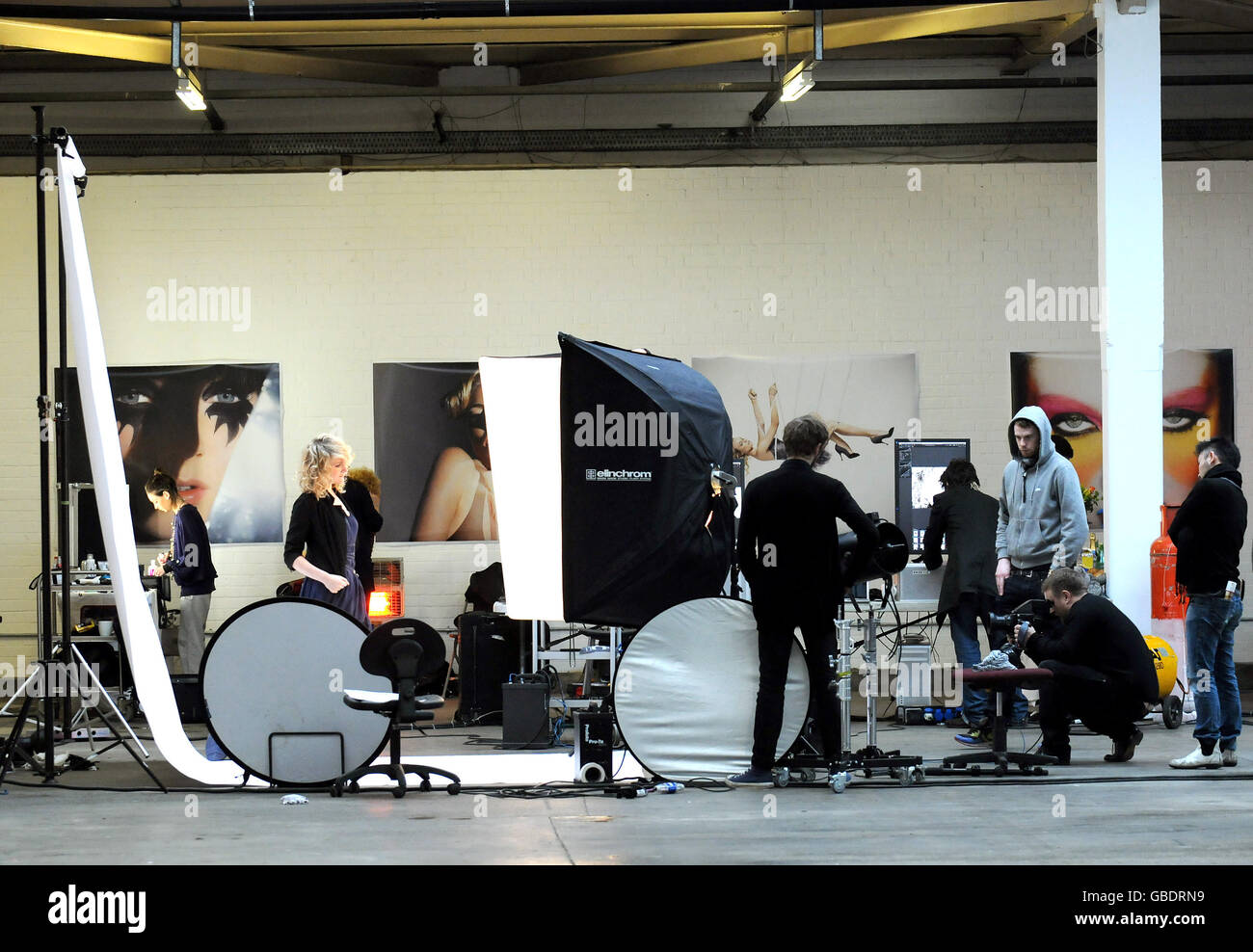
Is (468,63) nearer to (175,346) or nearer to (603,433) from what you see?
(175,346)

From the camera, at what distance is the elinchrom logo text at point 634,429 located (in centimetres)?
643

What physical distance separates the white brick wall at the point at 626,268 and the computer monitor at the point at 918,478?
6.58 feet

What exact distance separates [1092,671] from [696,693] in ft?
6.57

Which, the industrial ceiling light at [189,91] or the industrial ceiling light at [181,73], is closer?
the industrial ceiling light at [181,73]

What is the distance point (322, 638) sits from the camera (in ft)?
19.9

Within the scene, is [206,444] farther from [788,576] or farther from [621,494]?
[788,576]

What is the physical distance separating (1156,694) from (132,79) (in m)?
9.31

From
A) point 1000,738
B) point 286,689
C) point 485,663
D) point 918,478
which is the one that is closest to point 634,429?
point 286,689

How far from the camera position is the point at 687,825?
5184 millimetres

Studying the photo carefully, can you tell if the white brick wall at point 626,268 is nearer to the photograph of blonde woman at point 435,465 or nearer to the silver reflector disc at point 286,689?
the photograph of blonde woman at point 435,465
